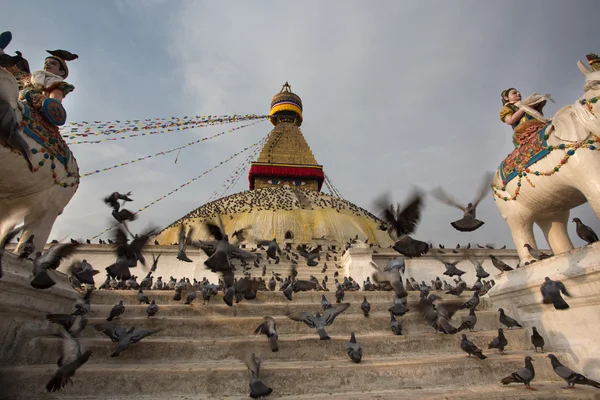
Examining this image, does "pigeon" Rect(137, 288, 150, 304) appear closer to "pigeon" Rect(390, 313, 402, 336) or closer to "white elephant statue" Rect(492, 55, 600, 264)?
"pigeon" Rect(390, 313, 402, 336)

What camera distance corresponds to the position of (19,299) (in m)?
3.93

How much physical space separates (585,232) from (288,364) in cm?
488

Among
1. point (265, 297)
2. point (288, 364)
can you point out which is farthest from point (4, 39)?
point (288, 364)

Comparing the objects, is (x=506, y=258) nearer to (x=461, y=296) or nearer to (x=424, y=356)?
(x=461, y=296)

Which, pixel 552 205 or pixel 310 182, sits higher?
pixel 310 182

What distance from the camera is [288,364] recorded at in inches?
153

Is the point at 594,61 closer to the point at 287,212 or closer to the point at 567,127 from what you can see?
the point at 567,127

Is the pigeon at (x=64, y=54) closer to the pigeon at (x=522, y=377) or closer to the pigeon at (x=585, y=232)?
the pigeon at (x=522, y=377)

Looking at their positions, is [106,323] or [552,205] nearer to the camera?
→ [106,323]

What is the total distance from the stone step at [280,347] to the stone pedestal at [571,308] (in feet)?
1.28

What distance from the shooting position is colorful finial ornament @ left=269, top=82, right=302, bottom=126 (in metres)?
36.7

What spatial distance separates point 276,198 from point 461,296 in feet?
56.6

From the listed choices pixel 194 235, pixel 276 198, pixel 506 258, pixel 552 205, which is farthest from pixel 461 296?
pixel 276 198

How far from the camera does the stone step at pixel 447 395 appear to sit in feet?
10.7
